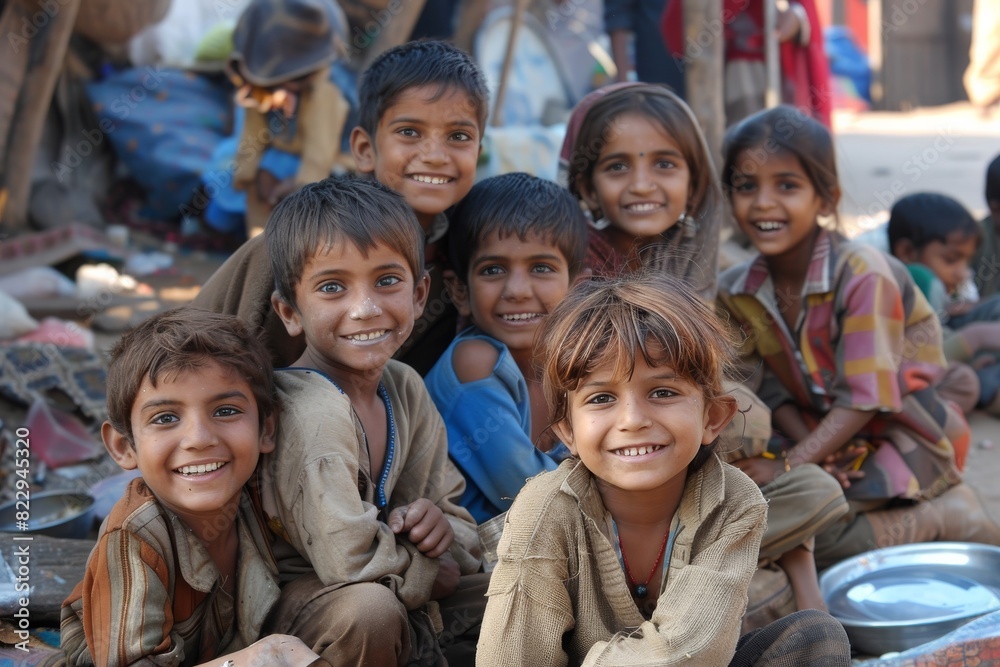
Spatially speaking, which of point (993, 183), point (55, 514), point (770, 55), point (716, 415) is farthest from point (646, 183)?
point (770, 55)

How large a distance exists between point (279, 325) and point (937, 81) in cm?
1717

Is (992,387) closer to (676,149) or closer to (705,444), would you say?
(676,149)

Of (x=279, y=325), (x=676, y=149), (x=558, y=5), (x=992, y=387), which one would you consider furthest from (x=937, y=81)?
(x=279, y=325)

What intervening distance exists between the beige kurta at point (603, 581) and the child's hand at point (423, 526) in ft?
1.05

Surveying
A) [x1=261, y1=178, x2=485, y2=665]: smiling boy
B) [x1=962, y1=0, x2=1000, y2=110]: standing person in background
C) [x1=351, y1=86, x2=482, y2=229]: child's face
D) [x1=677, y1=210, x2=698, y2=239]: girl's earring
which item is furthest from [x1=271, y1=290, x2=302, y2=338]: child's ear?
[x1=962, y1=0, x2=1000, y2=110]: standing person in background

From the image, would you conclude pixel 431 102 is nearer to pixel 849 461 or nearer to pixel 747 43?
pixel 849 461

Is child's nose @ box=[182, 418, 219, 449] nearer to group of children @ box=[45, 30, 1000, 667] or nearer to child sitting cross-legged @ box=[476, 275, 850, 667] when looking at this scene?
group of children @ box=[45, 30, 1000, 667]

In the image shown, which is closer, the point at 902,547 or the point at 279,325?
the point at 279,325

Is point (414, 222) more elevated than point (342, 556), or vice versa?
point (414, 222)

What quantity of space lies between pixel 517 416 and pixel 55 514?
171cm

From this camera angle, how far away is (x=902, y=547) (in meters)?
3.23

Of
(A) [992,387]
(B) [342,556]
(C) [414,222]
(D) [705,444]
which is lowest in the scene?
(A) [992,387]

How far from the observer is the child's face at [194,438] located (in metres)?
2.11

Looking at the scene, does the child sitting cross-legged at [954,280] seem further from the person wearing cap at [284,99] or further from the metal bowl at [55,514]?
the metal bowl at [55,514]
